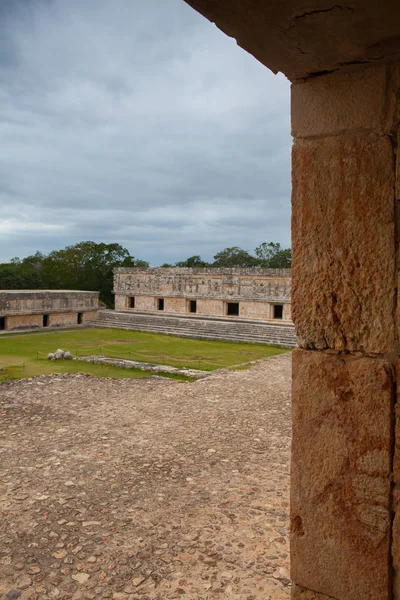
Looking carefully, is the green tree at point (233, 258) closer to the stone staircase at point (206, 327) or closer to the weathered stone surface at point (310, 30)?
the stone staircase at point (206, 327)

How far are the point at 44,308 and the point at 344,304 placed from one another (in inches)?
942

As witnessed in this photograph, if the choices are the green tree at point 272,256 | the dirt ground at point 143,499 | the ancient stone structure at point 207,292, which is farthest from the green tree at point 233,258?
the dirt ground at point 143,499

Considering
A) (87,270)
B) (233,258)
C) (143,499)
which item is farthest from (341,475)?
(233,258)

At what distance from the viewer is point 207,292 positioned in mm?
26609

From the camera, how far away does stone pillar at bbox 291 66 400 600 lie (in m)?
1.92

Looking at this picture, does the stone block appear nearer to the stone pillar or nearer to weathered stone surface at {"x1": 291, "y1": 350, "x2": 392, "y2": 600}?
the stone pillar

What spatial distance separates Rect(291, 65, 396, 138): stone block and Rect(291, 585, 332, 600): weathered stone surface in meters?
2.18

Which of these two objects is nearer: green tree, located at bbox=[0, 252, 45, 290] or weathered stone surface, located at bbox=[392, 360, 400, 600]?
weathered stone surface, located at bbox=[392, 360, 400, 600]

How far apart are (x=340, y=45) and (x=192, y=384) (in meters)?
9.37

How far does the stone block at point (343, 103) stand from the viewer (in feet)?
6.25

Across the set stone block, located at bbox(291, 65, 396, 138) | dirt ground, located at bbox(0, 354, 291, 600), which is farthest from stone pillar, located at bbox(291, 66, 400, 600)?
dirt ground, located at bbox(0, 354, 291, 600)

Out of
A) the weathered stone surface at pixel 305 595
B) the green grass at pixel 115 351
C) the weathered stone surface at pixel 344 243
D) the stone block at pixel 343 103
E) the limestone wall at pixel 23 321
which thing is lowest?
the green grass at pixel 115 351

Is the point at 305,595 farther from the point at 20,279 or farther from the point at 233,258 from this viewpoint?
the point at 233,258

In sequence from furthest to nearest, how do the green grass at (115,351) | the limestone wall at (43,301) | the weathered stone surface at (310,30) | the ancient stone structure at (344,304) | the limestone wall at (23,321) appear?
1. the limestone wall at (23,321)
2. the limestone wall at (43,301)
3. the green grass at (115,351)
4. the ancient stone structure at (344,304)
5. the weathered stone surface at (310,30)
